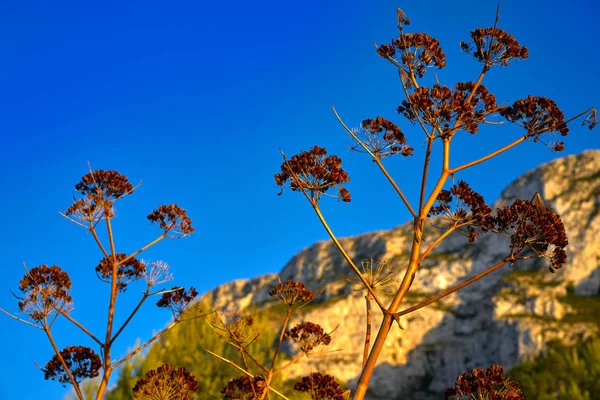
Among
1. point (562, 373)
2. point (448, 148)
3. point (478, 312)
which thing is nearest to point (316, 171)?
point (448, 148)

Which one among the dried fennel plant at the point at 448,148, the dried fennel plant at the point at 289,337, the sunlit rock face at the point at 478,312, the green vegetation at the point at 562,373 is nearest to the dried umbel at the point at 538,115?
the dried fennel plant at the point at 448,148

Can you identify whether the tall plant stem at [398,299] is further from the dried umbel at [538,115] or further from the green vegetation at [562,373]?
the green vegetation at [562,373]

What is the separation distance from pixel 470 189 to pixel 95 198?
622 centimetres

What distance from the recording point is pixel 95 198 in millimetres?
10250

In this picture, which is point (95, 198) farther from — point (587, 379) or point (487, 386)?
point (587, 379)

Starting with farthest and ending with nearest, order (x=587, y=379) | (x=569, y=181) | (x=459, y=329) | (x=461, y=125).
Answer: (x=569, y=181)
(x=459, y=329)
(x=587, y=379)
(x=461, y=125)

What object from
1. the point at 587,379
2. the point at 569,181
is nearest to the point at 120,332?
the point at 587,379

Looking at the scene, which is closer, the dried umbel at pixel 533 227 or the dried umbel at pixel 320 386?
the dried umbel at pixel 533 227

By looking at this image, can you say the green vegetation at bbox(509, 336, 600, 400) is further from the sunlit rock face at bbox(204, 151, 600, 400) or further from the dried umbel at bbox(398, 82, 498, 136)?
the dried umbel at bbox(398, 82, 498, 136)

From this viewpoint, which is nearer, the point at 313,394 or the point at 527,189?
the point at 313,394

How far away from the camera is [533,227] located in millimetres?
6887

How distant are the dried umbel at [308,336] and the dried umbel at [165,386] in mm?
1859

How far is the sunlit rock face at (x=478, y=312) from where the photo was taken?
238ft

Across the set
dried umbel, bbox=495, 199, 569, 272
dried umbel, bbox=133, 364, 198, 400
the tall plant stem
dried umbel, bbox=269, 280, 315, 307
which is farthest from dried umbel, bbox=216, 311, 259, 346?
dried umbel, bbox=495, 199, 569, 272
